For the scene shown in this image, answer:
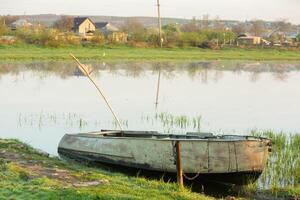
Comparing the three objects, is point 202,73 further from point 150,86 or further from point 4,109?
point 4,109

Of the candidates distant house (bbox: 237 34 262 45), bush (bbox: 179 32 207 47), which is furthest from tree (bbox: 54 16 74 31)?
bush (bbox: 179 32 207 47)

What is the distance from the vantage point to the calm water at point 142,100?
1830 cm

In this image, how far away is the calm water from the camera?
18.3 m

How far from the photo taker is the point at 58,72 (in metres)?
37.2

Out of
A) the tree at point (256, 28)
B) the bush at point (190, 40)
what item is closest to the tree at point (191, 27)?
the tree at point (256, 28)

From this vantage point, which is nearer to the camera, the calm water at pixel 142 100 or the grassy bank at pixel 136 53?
the calm water at pixel 142 100

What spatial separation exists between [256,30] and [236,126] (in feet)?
316

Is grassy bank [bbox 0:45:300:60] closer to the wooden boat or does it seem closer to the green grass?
the green grass

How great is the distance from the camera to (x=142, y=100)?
80.7 ft

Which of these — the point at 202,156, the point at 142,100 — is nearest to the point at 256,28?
the point at 142,100

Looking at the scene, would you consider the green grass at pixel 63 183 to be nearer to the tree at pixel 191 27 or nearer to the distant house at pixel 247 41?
the distant house at pixel 247 41

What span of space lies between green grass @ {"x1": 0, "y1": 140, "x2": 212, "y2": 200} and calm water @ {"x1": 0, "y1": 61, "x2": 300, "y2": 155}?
2.61 m

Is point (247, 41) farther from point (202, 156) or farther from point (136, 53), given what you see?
point (202, 156)

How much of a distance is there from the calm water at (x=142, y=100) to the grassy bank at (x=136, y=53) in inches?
239
